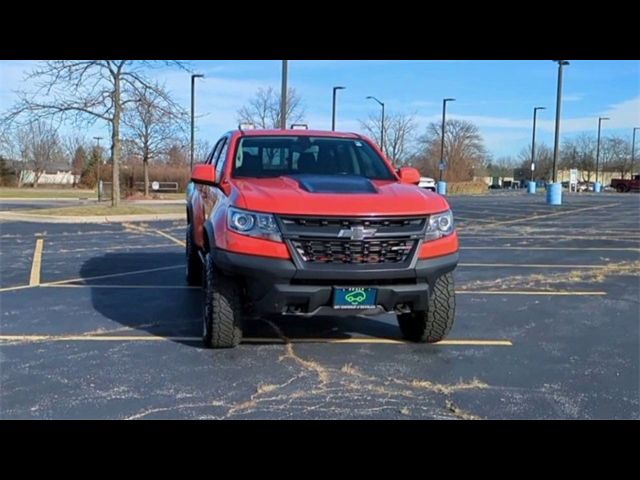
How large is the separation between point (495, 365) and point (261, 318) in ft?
8.13

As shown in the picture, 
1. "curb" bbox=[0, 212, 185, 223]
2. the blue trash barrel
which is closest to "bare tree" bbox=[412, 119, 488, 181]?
the blue trash barrel

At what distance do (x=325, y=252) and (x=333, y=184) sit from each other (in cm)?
74

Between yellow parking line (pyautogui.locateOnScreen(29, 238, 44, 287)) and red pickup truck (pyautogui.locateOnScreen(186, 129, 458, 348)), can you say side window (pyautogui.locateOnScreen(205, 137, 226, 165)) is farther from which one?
yellow parking line (pyautogui.locateOnScreen(29, 238, 44, 287))

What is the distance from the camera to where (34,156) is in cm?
6456

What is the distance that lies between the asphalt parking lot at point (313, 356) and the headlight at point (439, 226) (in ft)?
3.53

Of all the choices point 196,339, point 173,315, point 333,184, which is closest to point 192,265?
point 173,315

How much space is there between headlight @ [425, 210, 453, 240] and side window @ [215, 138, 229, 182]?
6.99 ft

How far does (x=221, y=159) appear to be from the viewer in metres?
6.32

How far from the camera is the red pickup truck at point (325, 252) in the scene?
177 inches

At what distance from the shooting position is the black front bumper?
4484mm

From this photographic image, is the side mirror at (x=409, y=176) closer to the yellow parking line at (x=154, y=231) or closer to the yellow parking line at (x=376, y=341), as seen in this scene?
the yellow parking line at (x=376, y=341)
